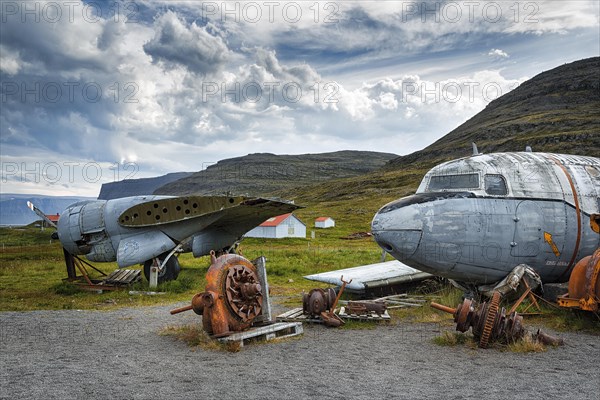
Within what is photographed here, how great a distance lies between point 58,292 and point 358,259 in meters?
15.7

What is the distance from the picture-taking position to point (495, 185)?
1072cm

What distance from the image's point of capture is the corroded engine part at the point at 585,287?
9.02m

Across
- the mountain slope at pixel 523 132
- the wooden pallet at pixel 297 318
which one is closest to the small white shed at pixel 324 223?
the mountain slope at pixel 523 132

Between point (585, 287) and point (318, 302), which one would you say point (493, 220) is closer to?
point (585, 287)

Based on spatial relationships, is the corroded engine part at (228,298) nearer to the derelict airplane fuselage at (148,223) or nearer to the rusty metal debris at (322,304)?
the rusty metal debris at (322,304)

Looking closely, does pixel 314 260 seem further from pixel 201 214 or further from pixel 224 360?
pixel 224 360

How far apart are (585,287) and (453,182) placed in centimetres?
334

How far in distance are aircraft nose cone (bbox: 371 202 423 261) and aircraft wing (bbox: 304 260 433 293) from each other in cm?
391

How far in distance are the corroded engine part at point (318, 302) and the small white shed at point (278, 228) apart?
43738 millimetres

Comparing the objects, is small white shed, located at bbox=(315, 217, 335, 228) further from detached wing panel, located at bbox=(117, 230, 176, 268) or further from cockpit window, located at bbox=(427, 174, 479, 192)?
cockpit window, located at bbox=(427, 174, 479, 192)

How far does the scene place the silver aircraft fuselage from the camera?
1020cm

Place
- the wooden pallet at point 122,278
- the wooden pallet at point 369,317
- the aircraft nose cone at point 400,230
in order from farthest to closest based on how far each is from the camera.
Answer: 1. the wooden pallet at point 122,278
2. the wooden pallet at point 369,317
3. the aircraft nose cone at point 400,230

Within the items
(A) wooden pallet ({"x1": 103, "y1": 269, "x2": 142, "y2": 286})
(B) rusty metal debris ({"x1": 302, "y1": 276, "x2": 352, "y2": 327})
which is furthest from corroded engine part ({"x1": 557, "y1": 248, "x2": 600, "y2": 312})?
(A) wooden pallet ({"x1": 103, "y1": 269, "x2": 142, "y2": 286})

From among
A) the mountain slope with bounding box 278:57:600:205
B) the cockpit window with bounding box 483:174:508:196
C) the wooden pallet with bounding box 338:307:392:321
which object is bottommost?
the wooden pallet with bounding box 338:307:392:321
